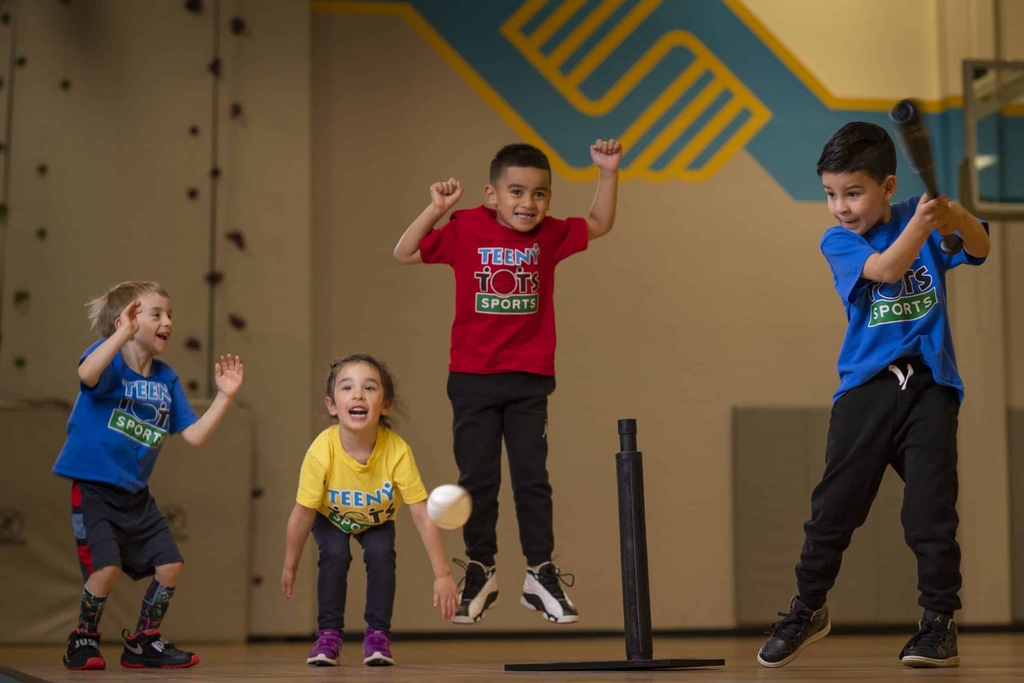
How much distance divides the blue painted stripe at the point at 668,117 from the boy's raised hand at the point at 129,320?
292 centimetres

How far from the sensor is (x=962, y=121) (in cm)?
559

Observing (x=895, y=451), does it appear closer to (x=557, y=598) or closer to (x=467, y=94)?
(x=557, y=598)

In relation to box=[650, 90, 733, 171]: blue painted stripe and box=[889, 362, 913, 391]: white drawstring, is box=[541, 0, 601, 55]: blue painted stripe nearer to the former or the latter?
box=[650, 90, 733, 171]: blue painted stripe

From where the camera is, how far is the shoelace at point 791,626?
278 centimetres

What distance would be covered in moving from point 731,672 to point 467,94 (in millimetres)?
3634

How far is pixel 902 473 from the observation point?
2.83 meters

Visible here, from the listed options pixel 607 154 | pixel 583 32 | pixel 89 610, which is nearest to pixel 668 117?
pixel 583 32

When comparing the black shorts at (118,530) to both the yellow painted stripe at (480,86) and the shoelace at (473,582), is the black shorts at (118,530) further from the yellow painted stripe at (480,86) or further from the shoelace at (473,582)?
the yellow painted stripe at (480,86)

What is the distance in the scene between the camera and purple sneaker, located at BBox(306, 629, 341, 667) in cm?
322

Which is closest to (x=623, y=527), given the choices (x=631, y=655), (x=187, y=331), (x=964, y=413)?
(x=631, y=655)

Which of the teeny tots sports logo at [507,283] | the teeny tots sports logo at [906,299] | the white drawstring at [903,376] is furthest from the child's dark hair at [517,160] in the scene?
the white drawstring at [903,376]

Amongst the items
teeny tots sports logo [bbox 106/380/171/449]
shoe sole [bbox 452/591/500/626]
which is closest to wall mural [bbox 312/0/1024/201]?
teeny tots sports logo [bbox 106/380/171/449]

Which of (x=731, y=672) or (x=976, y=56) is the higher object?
(x=976, y=56)

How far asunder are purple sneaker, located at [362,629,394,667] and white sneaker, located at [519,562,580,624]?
1.40 ft
